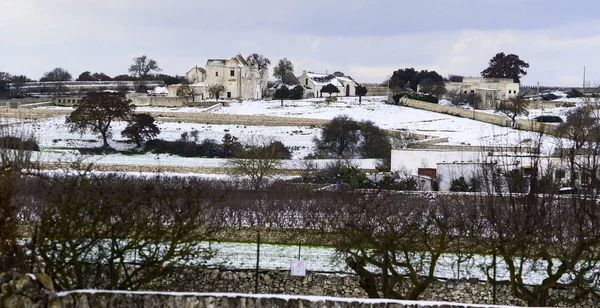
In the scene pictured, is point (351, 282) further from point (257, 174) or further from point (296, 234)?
point (257, 174)

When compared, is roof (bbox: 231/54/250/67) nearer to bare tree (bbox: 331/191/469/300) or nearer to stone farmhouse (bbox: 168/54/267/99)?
stone farmhouse (bbox: 168/54/267/99)

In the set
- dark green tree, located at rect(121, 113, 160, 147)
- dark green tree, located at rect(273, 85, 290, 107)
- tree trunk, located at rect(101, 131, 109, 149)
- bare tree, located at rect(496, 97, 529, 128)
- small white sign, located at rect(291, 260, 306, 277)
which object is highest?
dark green tree, located at rect(273, 85, 290, 107)

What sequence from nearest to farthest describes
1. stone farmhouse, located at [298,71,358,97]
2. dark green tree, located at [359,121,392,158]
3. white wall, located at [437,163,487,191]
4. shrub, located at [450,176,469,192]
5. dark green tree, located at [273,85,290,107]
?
shrub, located at [450,176,469,192] → white wall, located at [437,163,487,191] → dark green tree, located at [359,121,392,158] → dark green tree, located at [273,85,290,107] → stone farmhouse, located at [298,71,358,97]

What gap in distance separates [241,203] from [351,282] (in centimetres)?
685

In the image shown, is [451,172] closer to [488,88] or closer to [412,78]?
[488,88]

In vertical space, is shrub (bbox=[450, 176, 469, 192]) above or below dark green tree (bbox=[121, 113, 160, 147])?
below

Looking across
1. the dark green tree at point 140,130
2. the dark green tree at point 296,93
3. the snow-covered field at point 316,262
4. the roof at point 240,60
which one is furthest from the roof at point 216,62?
the snow-covered field at point 316,262

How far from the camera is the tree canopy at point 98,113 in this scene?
40.1 m

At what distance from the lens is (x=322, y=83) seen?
220ft

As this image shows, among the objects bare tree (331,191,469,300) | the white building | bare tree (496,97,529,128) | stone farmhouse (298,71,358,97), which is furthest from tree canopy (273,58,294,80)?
bare tree (331,191,469,300)

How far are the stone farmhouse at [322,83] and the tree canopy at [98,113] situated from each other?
1020 inches

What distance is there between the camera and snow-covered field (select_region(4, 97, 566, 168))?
3550cm

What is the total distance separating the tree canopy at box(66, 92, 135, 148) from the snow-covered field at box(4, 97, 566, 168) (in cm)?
60

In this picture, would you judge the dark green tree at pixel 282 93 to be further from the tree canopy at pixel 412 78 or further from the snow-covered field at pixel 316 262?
the snow-covered field at pixel 316 262
